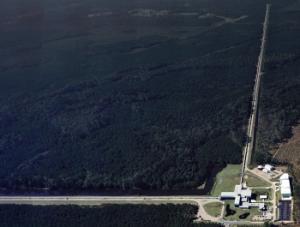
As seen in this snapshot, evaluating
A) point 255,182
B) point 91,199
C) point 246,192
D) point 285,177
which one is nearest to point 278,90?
point 285,177

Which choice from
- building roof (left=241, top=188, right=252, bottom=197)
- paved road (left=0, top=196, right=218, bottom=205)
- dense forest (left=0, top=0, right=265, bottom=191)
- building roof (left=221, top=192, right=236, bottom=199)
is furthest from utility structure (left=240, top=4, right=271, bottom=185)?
paved road (left=0, top=196, right=218, bottom=205)

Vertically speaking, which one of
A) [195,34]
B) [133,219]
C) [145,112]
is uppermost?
[195,34]

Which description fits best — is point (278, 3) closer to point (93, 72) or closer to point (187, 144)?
point (93, 72)

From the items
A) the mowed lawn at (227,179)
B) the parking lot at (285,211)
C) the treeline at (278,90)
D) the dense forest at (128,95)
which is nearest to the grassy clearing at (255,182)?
the mowed lawn at (227,179)

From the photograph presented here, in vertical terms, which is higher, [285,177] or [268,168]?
[268,168]

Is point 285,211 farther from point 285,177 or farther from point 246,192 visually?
point 285,177

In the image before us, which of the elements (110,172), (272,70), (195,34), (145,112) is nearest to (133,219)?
(110,172)
